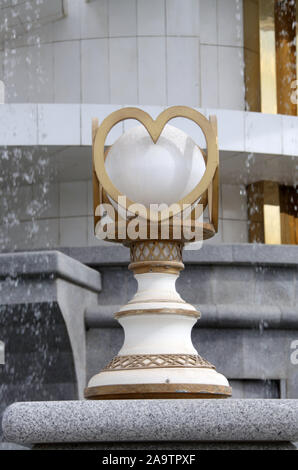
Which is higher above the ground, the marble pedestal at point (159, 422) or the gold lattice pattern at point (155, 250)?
the gold lattice pattern at point (155, 250)

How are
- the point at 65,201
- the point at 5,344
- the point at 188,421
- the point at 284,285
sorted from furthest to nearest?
the point at 65,201 → the point at 284,285 → the point at 5,344 → the point at 188,421

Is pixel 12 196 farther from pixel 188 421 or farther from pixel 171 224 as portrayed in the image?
pixel 188 421

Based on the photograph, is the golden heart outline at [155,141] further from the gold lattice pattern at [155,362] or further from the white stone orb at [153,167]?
the gold lattice pattern at [155,362]

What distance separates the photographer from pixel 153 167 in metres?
4.04

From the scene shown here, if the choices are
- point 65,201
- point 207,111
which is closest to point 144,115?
point 207,111

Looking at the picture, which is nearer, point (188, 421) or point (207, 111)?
point (188, 421)

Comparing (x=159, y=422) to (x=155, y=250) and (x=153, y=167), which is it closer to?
(x=155, y=250)

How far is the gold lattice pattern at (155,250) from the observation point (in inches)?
164

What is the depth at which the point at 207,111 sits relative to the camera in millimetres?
10875

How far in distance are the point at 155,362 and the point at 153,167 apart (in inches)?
34.8

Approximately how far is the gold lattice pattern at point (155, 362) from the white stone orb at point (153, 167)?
2.32ft

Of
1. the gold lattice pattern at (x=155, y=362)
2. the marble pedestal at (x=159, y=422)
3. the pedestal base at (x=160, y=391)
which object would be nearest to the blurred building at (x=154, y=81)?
the gold lattice pattern at (x=155, y=362)

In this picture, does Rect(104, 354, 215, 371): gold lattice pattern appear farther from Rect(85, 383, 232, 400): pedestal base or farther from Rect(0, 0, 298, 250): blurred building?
Rect(0, 0, 298, 250): blurred building
